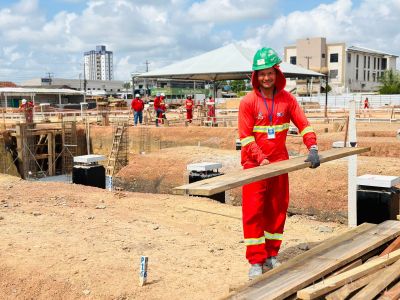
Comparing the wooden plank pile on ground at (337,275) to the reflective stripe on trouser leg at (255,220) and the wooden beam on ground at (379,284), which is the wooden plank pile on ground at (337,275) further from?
the reflective stripe on trouser leg at (255,220)

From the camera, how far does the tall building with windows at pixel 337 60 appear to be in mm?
77188

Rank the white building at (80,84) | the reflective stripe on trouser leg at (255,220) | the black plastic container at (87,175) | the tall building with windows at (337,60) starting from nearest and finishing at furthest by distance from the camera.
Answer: the reflective stripe on trouser leg at (255,220) < the black plastic container at (87,175) < the tall building with windows at (337,60) < the white building at (80,84)

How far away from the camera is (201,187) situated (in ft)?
11.2

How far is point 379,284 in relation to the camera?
3391 millimetres

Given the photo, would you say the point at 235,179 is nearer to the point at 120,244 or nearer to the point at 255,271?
the point at 255,271

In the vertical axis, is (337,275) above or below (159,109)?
below

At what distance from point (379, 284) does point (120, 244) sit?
10.3ft

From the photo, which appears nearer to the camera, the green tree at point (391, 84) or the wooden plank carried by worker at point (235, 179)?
the wooden plank carried by worker at point (235, 179)

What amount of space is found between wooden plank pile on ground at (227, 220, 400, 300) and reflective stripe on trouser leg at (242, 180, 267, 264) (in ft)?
1.18

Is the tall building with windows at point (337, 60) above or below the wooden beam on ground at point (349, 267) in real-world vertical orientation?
above

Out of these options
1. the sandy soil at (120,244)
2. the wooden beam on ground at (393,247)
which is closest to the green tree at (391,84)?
the sandy soil at (120,244)

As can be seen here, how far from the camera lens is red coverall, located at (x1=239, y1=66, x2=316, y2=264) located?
4.32 m

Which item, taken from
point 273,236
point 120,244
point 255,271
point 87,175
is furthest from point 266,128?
point 87,175

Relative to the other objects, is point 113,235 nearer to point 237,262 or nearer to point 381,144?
point 237,262
